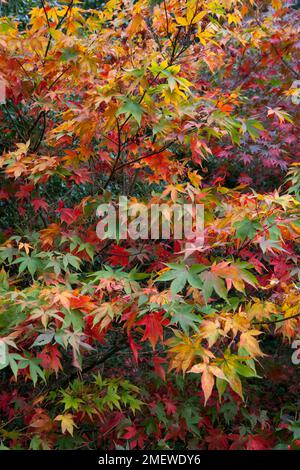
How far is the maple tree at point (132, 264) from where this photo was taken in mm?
2141

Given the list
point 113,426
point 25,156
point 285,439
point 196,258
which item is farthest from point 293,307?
point 25,156

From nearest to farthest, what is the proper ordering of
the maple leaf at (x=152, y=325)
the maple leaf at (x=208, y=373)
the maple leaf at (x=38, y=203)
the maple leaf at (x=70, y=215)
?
1. the maple leaf at (x=208, y=373)
2. the maple leaf at (x=152, y=325)
3. the maple leaf at (x=70, y=215)
4. the maple leaf at (x=38, y=203)

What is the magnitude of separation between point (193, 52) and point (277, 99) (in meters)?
1.33

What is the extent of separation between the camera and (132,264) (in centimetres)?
330

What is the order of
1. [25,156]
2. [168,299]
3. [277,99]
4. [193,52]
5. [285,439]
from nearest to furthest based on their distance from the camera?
1. [168,299]
2. [285,439]
3. [25,156]
4. [193,52]
5. [277,99]

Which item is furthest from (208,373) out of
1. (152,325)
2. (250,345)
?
(152,325)

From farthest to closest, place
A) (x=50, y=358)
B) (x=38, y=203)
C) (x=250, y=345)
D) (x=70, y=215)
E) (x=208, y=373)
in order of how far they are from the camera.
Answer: (x=38, y=203) → (x=70, y=215) → (x=50, y=358) → (x=250, y=345) → (x=208, y=373)

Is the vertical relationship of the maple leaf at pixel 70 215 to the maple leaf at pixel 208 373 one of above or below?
above

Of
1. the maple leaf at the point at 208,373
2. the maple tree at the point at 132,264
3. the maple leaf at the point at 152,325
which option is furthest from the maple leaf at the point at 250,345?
the maple leaf at the point at 152,325

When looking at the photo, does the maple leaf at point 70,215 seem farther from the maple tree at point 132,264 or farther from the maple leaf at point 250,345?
the maple leaf at point 250,345

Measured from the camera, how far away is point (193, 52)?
11.0 feet

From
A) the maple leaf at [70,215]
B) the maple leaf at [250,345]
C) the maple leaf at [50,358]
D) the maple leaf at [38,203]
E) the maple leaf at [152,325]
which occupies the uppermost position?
the maple leaf at [38,203]

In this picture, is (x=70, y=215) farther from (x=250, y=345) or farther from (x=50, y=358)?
(x=250, y=345)
